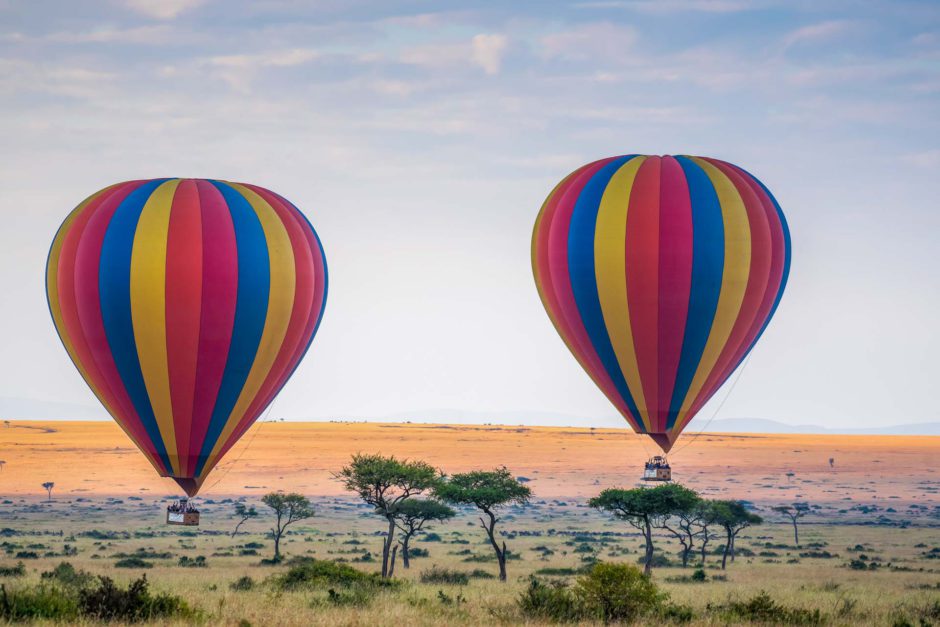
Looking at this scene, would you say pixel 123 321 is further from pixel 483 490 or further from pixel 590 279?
pixel 483 490

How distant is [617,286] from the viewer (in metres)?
37.6

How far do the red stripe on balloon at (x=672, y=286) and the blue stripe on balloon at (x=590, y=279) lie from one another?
1.42 meters

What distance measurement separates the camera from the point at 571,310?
38.8m

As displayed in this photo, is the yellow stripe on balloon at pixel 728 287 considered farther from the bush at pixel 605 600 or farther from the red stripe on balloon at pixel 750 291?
the bush at pixel 605 600

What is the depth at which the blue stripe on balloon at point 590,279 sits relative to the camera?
37844 mm

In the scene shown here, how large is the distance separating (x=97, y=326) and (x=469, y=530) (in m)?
62.0

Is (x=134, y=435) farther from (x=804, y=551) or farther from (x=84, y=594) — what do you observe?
(x=804, y=551)

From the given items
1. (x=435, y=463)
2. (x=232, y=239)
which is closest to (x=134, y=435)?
(x=232, y=239)

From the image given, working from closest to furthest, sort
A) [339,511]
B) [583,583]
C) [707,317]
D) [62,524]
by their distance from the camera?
[583,583] → [707,317] → [62,524] → [339,511]

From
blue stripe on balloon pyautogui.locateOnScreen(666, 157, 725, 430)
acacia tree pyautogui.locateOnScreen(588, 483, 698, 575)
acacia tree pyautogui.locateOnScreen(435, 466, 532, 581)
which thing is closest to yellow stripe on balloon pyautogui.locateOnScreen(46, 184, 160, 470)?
blue stripe on balloon pyautogui.locateOnScreen(666, 157, 725, 430)

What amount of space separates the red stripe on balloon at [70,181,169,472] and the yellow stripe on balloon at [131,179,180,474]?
2.26ft

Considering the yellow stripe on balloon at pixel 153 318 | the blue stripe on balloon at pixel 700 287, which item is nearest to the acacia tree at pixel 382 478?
the blue stripe on balloon at pixel 700 287

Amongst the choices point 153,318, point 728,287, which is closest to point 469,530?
point 728,287

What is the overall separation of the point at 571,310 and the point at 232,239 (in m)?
11.4
